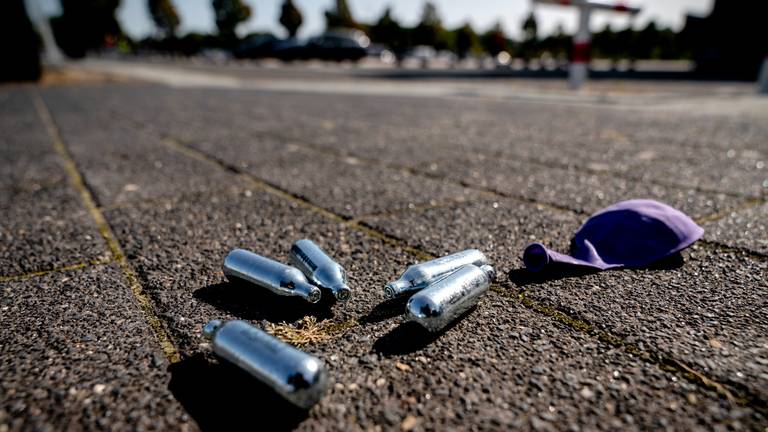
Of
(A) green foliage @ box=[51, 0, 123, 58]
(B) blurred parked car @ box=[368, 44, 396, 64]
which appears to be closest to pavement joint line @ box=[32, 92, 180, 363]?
(B) blurred parked car @ box=[368, 44, 396, 64]

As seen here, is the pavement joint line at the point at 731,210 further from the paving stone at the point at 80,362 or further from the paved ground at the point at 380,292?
the paving stone at the point at 80,362

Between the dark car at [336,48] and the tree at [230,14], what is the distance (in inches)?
1446

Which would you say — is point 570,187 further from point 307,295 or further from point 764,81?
point 764,81

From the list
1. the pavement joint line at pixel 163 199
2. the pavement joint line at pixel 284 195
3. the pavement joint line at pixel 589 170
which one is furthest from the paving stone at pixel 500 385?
the pavement joint line at pixel 589 170

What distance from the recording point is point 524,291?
1747 millimetres

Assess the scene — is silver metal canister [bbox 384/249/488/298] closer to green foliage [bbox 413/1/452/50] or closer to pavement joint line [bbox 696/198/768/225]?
pavement joint line [bbox 696/198/768/225]

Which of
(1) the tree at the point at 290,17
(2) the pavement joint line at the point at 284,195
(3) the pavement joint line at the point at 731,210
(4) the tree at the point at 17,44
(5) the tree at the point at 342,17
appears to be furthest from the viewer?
(5) the tree at the point at 342,17

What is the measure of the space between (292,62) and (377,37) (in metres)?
23.8

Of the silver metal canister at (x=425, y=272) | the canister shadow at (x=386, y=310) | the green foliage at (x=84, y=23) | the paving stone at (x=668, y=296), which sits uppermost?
the green foliage at (x=84, y=23)

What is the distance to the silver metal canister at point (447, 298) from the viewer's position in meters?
1.41

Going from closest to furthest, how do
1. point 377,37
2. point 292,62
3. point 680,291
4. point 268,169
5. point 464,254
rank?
point 680,291 → point 464,254 → point 268,169 → point 292,62 → point 377,37

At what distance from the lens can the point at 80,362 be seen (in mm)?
1348

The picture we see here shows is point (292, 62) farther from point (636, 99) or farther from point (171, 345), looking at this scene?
point (171, 345)

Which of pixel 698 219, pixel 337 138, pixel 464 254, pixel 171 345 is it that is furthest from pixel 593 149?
pixel 171 345
